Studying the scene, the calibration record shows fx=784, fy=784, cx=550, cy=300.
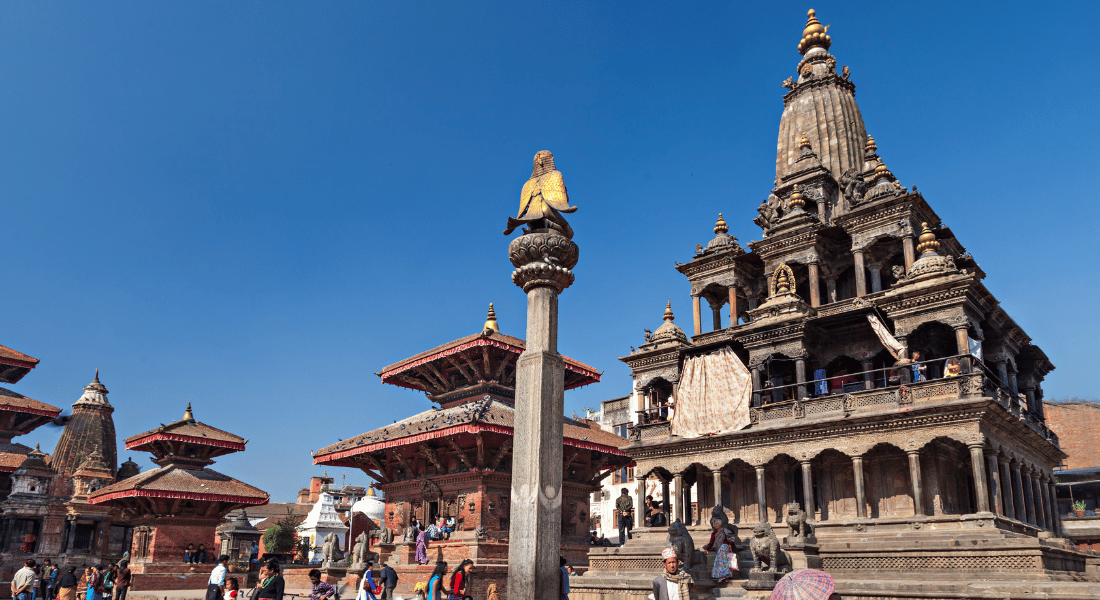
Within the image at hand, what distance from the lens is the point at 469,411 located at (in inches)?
1136

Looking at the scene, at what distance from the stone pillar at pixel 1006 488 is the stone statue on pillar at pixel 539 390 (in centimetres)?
2033

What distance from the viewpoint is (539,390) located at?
9164 millimetres

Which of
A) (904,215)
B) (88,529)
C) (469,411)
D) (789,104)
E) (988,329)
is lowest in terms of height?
(88,529)

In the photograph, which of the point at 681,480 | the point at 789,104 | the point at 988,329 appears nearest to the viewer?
the point at 988,329

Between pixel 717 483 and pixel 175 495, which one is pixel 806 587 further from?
pixel 175 495

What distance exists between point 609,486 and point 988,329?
36879 mm

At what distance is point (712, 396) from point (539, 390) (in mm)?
21650

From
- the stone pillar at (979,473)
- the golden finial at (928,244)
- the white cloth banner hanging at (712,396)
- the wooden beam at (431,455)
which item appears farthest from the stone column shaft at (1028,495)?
the wooden beam at (431,455)

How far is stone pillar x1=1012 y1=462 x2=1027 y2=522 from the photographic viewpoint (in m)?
25.9

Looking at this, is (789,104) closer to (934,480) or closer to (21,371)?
(934,480)

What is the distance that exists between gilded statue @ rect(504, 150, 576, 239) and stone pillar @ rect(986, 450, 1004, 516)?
1906cm

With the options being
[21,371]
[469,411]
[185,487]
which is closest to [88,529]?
[185,487]

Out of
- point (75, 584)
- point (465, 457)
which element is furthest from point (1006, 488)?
point (75, 584)

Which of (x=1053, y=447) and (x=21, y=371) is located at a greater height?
(x=21, y=371)
